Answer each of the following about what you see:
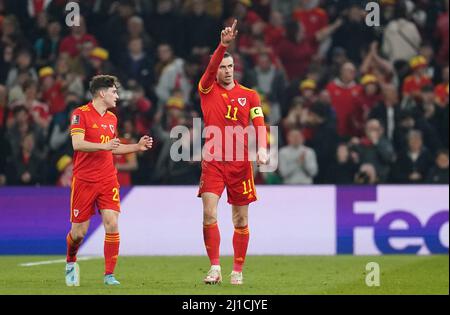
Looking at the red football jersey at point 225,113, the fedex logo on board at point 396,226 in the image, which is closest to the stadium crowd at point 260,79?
the fedex logo on board at point 396,226

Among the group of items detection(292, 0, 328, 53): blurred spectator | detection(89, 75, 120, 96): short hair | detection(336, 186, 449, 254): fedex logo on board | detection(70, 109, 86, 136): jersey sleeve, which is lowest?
detection(336, 186, 449, 254): fedex logo on board

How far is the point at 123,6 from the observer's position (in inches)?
919

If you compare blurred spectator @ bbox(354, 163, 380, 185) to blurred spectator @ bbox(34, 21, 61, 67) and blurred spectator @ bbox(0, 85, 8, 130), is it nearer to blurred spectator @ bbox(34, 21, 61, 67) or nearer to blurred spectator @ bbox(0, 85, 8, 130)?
blurred spectator @ bbox(0, 85, 8, 130)

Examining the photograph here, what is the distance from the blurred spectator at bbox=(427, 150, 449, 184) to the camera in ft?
65.4

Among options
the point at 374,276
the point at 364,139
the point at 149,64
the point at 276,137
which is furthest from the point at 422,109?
the point at 374,276

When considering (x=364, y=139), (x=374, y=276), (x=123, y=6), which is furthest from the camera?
(x=123, y=6)

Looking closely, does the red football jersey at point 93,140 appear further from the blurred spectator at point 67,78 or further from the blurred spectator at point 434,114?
the blurred spectator at point 434,114

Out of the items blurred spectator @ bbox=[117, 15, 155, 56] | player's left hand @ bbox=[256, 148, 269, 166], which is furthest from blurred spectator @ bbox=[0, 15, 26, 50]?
player's left hand @ bbox=[256, 148, 269, 166]

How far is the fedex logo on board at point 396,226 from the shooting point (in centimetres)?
1911

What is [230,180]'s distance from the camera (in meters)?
13.6

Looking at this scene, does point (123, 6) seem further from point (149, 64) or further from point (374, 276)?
point (374, 276)

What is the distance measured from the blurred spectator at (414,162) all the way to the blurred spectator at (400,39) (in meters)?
2.58

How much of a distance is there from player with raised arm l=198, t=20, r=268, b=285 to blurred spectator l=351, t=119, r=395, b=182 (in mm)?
6818

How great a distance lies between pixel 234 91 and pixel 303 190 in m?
6.08
